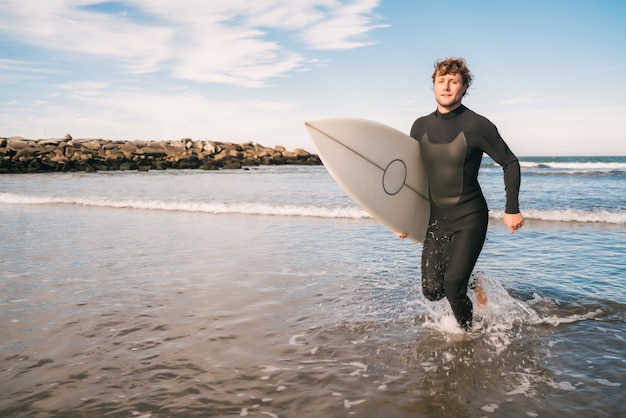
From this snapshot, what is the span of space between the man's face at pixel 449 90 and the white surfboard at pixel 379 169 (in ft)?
2.10

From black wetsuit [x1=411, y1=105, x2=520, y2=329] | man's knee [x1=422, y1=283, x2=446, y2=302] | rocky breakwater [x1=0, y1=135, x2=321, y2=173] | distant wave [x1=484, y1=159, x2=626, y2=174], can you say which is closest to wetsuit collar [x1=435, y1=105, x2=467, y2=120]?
black wetsuit [x1=411, y1=105, x2=520, y2=329]

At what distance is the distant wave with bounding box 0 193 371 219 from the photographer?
13.2 m

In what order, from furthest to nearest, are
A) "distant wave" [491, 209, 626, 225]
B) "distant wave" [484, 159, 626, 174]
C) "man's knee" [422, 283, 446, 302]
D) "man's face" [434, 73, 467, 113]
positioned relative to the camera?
"distant wave" [484, 159, 626, 174]
"distant wave" [491, 209, 626, 225]
"man's knee" [422, 283, 446, 302]
"man's face" [434, 73, 467, 113]

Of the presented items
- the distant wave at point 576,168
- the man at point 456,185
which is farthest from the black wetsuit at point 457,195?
the distant wave at point 576,168

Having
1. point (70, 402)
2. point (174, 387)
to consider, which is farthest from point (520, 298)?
point (70, 402)

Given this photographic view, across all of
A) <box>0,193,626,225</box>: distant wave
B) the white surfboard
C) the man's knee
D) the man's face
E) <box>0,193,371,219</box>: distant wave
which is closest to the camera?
the man's face

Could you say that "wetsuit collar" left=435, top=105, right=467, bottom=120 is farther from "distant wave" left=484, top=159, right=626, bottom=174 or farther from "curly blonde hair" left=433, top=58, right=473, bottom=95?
"distant wave" left=484, top=159, right=626, bottom=174

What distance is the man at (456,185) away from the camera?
3.71 m

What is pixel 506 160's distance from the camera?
368 cm

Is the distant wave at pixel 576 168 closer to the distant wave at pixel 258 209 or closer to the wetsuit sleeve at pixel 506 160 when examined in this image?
the distant wave at pixel 258 209

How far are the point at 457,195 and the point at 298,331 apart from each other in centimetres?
173

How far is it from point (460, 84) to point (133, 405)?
10.3 ft

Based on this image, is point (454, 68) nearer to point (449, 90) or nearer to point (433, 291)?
point (449, 90)

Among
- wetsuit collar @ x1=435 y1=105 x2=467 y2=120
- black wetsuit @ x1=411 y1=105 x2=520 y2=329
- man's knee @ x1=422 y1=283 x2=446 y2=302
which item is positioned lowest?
man's knee @ x1=422 y1=283 x2=446 y2=302
